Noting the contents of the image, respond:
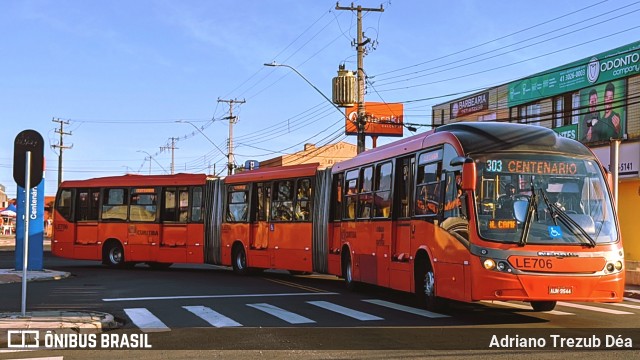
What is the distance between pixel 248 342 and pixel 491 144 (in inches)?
206

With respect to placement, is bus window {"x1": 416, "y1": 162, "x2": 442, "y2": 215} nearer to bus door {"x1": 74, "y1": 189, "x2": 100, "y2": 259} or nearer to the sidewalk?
the sidewalk

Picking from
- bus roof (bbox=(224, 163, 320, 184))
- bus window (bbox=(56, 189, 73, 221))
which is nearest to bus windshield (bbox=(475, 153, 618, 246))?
bus roof (bbox=(224, 163, 320, 184))

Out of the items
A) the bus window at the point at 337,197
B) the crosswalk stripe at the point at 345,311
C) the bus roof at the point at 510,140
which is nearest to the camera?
the bus roof at the point at 510,140

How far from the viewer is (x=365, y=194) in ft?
55.9

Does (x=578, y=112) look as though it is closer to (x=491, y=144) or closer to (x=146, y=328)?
(x=491, y=144)

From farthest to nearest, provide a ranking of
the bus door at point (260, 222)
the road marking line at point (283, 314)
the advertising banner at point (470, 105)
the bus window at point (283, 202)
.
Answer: the advertising banner at point (470, 105) → the bus door at point (260, 222) → the bus window at point (283, 202) → the road marking line at point (283, 314)

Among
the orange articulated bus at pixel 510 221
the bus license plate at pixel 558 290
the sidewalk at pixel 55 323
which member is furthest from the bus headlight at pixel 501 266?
the sidewalk at pixel 55 323

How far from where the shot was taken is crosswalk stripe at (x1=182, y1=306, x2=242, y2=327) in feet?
37.6

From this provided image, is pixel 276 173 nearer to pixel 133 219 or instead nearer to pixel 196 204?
pixel 196 204

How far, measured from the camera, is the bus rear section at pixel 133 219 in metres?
25.8

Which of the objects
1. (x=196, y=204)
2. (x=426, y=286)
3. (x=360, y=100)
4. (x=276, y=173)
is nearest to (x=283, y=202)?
(x=276, y=173)

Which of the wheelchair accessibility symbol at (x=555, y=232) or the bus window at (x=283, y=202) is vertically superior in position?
the bus window at (x=283, y=202)

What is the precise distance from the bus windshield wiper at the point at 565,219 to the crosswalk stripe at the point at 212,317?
17.1 feet

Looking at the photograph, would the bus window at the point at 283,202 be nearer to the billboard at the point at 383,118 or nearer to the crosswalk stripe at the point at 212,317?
the crosswalk stripe at the point at 212,317
